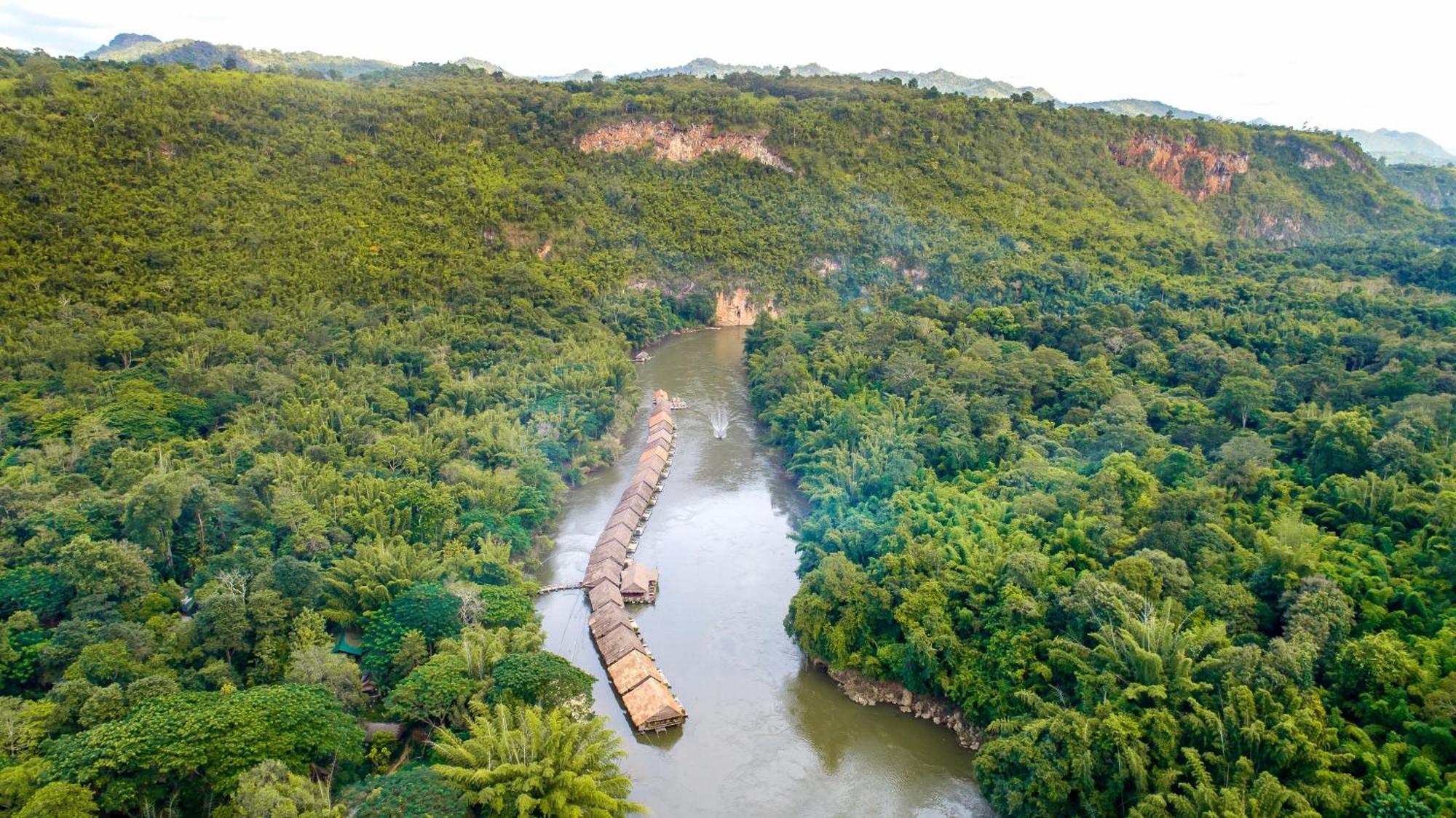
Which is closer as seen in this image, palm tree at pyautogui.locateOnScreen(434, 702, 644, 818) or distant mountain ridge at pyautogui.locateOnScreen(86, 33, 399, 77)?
palm tree at pyautogui.locateOnScreen(434, 702, 644, 818)

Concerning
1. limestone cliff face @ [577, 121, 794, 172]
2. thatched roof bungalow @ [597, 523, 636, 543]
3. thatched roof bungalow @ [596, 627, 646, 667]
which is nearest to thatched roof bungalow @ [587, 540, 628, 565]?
thatched roof bungalow @ [597, 523, 636, 543]

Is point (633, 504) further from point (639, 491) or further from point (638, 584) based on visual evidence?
point (638, 584)

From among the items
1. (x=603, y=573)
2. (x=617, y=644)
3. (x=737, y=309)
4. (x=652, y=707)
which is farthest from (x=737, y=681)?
(x=737, y=309)

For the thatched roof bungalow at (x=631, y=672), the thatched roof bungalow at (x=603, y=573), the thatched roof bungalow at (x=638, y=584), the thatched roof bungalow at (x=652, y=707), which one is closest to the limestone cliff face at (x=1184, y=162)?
the thatched roof bungalow at (x=638, y=584)

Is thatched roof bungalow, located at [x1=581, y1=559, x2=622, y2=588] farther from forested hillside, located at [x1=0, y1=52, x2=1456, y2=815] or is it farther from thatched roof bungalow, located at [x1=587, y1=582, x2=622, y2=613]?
forested hillside, located at [x1=0, y1=52, x2=1456, y2=815]

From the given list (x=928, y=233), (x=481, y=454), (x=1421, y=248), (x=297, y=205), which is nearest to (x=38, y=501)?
(x=481, y=454)

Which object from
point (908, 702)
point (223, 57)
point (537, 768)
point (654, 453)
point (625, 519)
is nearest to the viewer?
point (537, 768)

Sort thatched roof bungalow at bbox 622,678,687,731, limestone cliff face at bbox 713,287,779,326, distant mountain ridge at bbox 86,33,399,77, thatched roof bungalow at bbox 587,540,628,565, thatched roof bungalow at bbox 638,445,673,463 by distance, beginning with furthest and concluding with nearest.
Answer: distant mountain ridge at bbox 86,33,399,77 → limestone cliff face at bbox 713,287,779,326 → thatched roof bungalow at bbox 638,445,673,463 → thatched roof bungalow at bbox 587,540,628,565 → thatched roof bungalow at bbox 622,678,687,731
